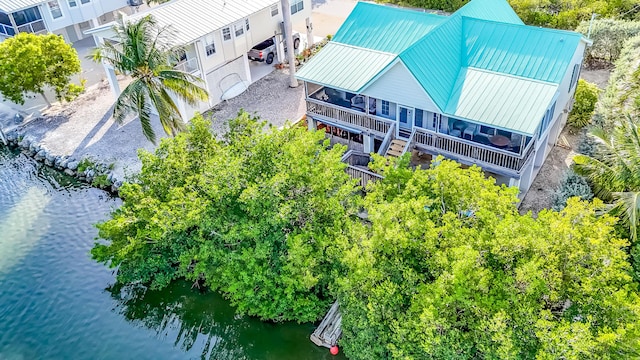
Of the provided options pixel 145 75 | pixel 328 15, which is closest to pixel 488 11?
pixel 145 75

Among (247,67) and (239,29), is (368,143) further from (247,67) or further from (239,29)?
(239,29)

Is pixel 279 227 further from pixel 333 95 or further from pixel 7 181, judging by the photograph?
pixel 7 181

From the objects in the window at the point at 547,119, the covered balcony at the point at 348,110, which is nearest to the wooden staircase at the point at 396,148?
the covered balcony at the point at 348,110

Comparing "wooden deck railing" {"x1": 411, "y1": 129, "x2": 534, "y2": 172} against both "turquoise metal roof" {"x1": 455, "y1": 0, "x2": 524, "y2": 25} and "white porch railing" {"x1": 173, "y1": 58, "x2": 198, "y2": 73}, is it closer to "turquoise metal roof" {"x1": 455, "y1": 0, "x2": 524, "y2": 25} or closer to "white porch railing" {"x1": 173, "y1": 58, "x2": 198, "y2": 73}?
"turquoise metal roof" {"x1": 455, "y1": 0, "x2": 524, "y2": 25}

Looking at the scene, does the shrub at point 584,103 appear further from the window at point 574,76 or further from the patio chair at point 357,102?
the patio chair at point 357,102

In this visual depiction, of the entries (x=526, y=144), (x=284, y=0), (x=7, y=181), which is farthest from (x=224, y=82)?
(x=526, y=144)

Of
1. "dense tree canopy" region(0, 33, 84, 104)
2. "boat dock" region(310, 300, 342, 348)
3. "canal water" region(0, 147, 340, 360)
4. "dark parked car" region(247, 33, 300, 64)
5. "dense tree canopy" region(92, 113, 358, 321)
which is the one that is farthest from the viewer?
"dark parked car" region(247, 33, 300, 64)

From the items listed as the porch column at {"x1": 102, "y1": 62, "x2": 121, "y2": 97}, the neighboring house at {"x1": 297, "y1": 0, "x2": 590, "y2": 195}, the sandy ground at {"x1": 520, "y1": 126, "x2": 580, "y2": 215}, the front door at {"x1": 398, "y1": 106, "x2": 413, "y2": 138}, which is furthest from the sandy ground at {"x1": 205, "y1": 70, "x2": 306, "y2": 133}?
the sandy ground at {"x1": 520, "y1": 126, "x2": 580, "y2": 215}
